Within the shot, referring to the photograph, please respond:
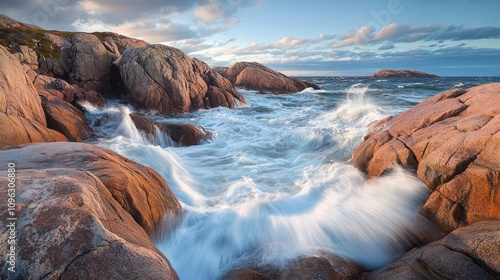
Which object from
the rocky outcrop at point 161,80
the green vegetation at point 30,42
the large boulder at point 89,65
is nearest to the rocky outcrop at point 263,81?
the rocky outcrop at point 161,80

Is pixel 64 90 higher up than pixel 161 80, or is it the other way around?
pixel 161 80

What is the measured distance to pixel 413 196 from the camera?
6797 mm

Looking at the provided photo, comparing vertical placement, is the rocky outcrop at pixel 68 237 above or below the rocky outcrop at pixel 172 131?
above

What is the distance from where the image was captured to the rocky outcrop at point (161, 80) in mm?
21297

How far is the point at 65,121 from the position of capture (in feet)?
38.9

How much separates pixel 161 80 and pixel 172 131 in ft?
29.5

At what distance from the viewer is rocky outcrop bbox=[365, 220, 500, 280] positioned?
3.87m

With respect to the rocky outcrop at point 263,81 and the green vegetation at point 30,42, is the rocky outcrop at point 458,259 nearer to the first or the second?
the green vegetation at point 30,42

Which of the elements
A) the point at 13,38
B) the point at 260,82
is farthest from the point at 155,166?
the point at 260,82

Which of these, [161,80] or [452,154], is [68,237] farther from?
[161,80]

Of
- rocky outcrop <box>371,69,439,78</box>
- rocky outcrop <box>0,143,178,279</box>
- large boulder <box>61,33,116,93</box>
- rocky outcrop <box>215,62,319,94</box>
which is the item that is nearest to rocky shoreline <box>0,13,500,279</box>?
rocky outcrop <box>0,143,178,279</box>

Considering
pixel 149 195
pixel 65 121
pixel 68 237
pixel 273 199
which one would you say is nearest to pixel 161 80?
pixel 65 121

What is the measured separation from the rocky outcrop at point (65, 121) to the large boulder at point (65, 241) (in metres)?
8.94

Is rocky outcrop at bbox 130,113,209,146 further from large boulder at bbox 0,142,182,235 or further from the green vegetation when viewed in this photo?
the green vegetation
